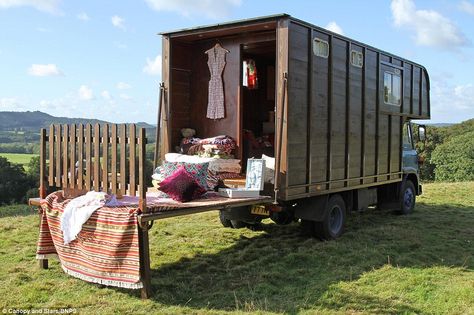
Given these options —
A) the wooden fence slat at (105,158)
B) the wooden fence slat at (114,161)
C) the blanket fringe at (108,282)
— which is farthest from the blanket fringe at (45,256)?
the wooden fence slat at (114,161)

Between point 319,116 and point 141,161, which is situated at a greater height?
point 319,116

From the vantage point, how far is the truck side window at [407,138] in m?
11.4

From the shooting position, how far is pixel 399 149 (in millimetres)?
10938

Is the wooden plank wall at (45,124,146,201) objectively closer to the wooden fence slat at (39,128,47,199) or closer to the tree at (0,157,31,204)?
the wooden fence slat at (39,128,47,199)

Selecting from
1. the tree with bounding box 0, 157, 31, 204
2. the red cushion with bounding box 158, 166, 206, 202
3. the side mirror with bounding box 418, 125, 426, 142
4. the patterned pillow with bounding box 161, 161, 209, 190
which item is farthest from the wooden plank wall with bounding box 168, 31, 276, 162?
the tree with bounding box 0, 157, 31, 204

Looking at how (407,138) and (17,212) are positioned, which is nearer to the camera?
(407,138)

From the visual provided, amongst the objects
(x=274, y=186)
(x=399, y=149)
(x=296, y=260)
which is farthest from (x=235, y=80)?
(x=399, y=149)

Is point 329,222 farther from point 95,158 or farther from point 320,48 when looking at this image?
point 95,158

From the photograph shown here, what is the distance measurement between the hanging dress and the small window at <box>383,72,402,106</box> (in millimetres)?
3395

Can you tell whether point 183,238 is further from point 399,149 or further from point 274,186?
point 399,149

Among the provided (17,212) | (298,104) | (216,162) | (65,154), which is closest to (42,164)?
(65,154)

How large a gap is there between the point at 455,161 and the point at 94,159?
37945 millimetres

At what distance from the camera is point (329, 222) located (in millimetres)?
8336

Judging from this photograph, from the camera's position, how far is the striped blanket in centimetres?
523
